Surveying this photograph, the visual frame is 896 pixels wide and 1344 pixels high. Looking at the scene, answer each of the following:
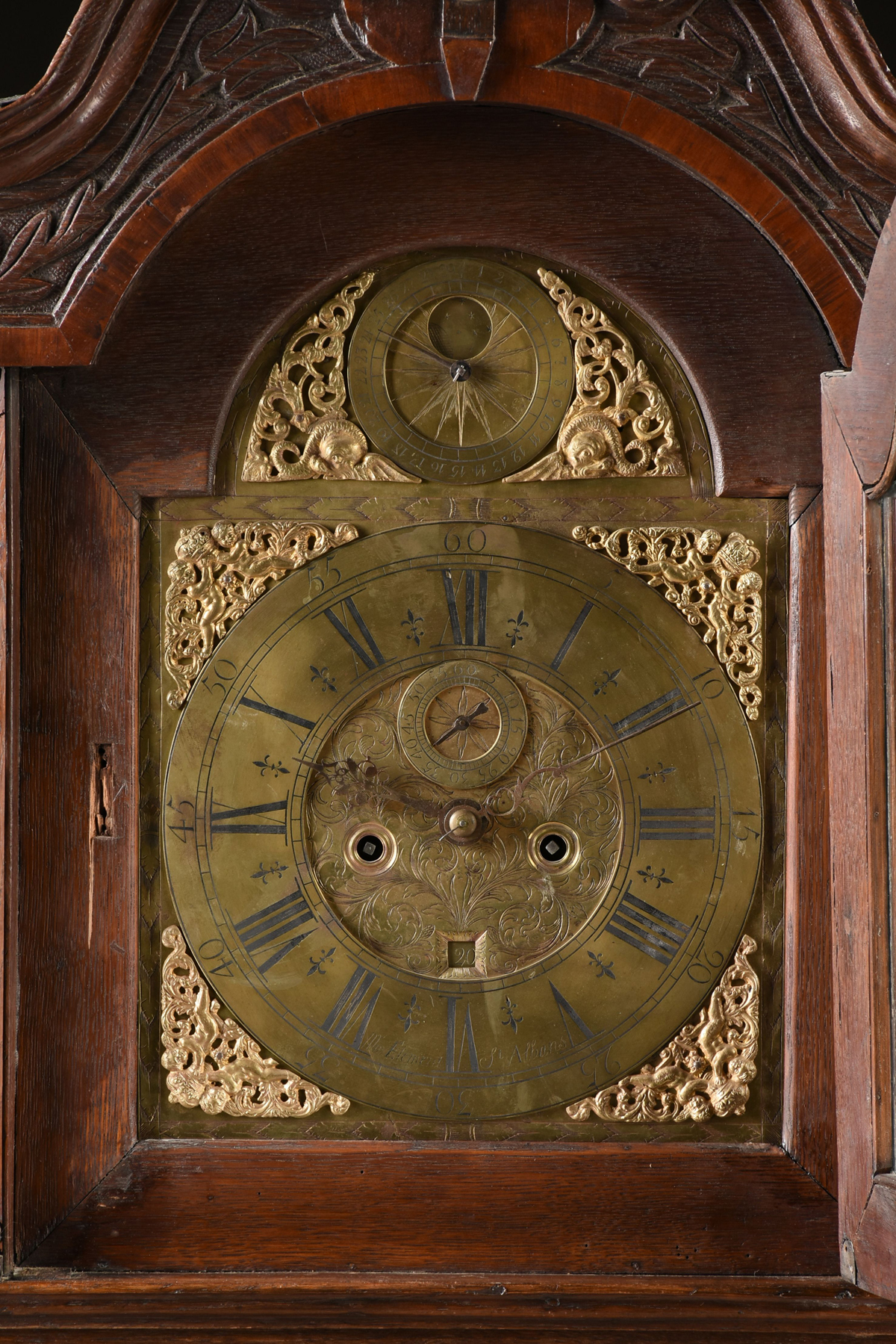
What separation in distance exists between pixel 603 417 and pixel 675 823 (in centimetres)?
66

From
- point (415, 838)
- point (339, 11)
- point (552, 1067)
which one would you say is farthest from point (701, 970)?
point (339, 11)

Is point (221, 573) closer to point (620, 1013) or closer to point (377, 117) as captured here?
point (377, 117)

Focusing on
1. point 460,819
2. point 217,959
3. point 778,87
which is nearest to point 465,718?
point 460,819

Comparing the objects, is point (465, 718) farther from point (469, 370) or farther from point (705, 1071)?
point (705, 1071)

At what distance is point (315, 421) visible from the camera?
1.99 metres

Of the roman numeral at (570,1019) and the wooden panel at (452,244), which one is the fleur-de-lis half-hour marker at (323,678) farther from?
the roman numeral at (570,1019)

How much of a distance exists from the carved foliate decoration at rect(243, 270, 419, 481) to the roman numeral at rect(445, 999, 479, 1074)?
859 mm

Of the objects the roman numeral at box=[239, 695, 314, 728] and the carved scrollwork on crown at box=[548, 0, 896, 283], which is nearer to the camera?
the carved scrollwork on crown at box=[548, 0, 896, 283]

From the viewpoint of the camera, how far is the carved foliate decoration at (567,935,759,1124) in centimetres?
192

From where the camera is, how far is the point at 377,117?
179 cm

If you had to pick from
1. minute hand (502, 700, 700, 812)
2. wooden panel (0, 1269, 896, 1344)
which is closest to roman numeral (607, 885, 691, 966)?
minute hand (502, 700, 700, 812)

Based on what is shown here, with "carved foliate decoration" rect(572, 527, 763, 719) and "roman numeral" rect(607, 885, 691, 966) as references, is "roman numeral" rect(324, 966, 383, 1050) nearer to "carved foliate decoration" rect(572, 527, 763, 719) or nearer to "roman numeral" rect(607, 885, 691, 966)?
"roman numeral" rect(607, 885, 691, 966)

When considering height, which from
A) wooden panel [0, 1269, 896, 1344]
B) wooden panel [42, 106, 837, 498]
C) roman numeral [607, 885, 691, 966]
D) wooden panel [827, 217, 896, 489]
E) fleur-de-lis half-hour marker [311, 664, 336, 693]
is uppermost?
wooden panel [42, 106, 837, 498]

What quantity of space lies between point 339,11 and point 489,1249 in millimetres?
1820
